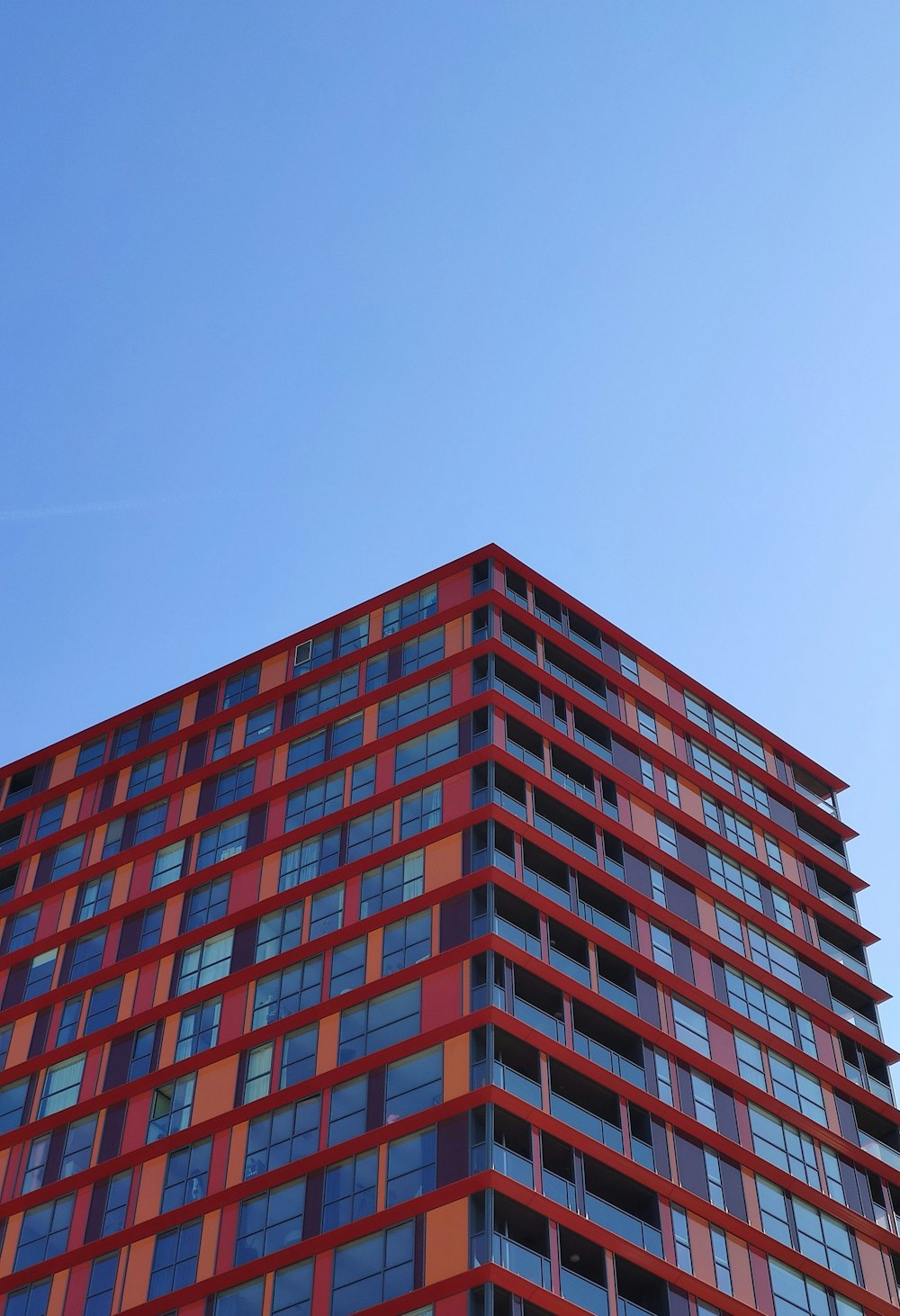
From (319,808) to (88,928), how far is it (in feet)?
34.1

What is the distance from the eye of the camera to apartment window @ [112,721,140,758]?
86.0m

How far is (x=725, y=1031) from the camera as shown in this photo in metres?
73.9

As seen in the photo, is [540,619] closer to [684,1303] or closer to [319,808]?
[319,808]

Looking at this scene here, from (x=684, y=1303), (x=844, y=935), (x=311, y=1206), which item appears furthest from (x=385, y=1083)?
(x=844, y=935)

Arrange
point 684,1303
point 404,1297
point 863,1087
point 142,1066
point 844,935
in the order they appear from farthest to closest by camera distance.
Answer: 1. point 844,935
2. point 863,1087
3. point 142,1066
4. point 684,1303
5. point 404,1297

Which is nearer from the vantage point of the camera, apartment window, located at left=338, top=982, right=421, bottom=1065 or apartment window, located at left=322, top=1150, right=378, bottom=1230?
apartment window, located at left=322, top=1150, right=378, bottom=1230

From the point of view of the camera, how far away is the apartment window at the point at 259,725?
82000mm

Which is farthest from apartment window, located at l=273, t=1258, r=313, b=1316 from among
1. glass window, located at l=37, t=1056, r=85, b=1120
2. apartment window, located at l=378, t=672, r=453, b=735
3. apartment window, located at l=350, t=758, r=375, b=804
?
apartment window, located at l=378, t=672, r=453, b=735

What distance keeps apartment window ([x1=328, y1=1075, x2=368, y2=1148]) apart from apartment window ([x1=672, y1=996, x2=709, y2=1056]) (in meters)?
12.0

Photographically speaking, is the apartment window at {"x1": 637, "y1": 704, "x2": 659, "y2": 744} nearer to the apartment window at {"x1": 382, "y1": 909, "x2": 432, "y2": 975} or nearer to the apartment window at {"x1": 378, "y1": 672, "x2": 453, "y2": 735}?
the apartment window at {"x1": 378, "y1": 672, "x2": 453, "y2": 735}

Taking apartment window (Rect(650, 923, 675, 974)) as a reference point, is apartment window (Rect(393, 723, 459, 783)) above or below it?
above

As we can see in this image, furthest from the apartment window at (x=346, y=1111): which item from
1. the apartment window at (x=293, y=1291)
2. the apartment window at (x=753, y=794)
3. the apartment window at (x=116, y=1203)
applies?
the apartment window at (x=753, y=794)

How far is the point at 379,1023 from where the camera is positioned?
6694cm

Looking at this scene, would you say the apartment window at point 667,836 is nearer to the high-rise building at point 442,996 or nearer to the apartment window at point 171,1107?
the high-rise building at point 442,996
